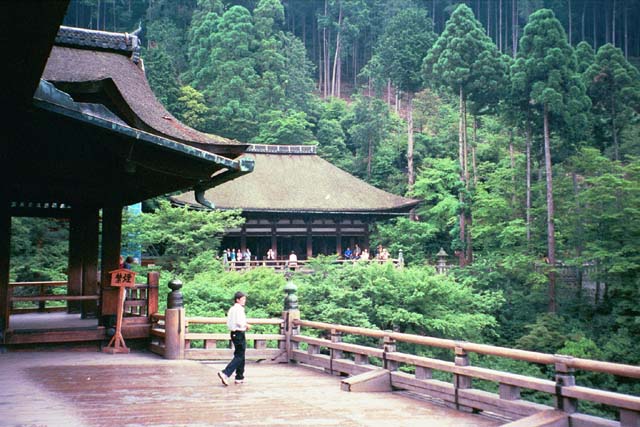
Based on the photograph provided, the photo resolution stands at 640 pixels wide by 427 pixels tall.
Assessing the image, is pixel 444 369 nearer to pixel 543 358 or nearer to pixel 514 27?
pixel 543 358

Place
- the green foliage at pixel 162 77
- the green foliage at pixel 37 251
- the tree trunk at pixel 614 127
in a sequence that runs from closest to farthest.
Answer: the green foliage at pixel 37 251, the tree trunk at pixel 614 127, the green foliage at pixel 162 77

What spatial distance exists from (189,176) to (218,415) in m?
3.42

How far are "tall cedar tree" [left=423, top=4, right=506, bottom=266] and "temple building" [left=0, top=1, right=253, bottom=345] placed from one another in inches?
883

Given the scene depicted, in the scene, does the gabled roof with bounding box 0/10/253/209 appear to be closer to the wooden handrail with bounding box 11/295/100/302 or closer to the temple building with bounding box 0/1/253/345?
the temple building with bounding box 0/1/253/345

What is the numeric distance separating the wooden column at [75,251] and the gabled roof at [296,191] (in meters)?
15.5

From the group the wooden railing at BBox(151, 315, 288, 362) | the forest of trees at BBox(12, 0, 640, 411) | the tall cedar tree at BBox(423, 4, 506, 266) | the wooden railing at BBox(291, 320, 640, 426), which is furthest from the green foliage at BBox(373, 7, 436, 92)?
the wooden railing at BBox(291, 320, 640, 426)

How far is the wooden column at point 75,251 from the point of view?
37.1 ft

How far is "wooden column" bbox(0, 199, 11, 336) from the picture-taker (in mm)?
9164

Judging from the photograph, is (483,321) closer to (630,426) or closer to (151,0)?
(630,426)

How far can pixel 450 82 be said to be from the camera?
32.3 meters

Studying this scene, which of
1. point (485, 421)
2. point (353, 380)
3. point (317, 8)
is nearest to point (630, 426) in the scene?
point (485, 421)

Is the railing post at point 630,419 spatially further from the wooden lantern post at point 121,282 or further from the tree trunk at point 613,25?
the tree trunk at point 613,25

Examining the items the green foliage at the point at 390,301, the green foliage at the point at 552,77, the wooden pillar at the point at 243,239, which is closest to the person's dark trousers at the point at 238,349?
the green foliage at the point at 390,301

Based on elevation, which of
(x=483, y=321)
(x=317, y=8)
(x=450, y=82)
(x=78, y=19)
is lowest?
(x=483, y=321)
